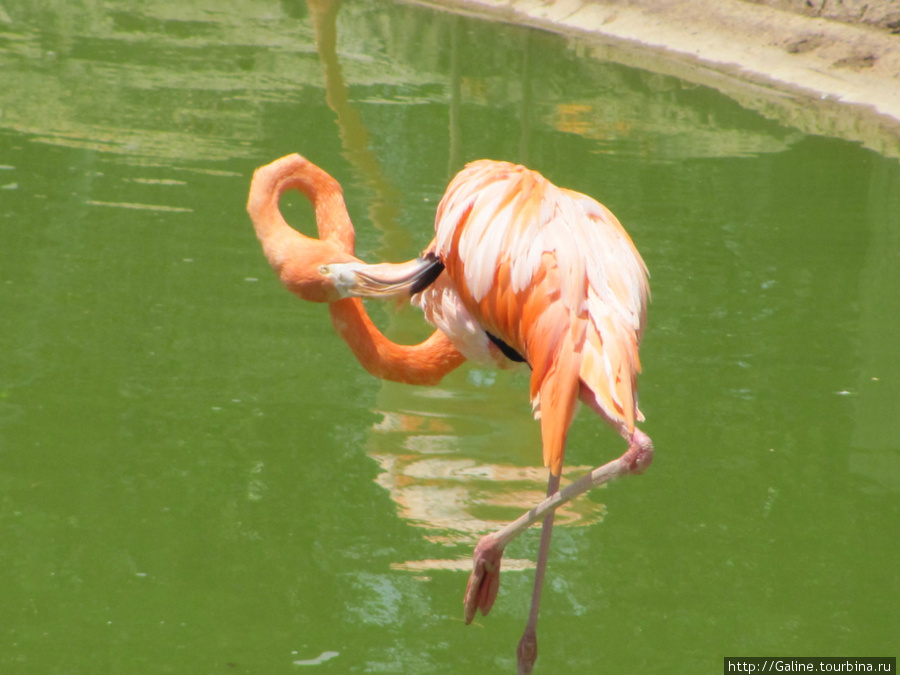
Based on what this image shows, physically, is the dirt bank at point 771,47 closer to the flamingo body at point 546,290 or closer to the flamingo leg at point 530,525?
the flamingo body at point 546,290

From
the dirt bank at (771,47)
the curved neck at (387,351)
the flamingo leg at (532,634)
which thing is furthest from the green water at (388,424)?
the dirt bank at (771,47)

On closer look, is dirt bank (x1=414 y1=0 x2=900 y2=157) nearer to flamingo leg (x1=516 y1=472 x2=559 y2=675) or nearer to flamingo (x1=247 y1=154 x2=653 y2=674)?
flamingo (x1=247 y1=154 x2=653 y2=674)

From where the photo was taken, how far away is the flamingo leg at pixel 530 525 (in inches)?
95.8

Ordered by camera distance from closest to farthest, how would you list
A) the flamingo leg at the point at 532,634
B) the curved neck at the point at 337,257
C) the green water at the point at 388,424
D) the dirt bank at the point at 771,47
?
the flamingo leg at the point at 532,634 → the green water at the point at 388,424 → the curved neck at the point at 337,257 → the dirt bank at the point at 771,47

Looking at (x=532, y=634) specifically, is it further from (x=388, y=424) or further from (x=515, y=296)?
(x=388, y=424)

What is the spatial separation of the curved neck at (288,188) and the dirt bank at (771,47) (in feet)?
15.9

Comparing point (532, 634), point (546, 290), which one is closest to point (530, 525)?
point (532, 634)

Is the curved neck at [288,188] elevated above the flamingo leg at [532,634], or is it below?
above

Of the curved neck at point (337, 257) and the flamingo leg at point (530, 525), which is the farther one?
the curved neck at point (337, 257)

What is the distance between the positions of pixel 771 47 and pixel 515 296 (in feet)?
23.0

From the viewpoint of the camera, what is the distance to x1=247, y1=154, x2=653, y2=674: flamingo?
2.52 metres

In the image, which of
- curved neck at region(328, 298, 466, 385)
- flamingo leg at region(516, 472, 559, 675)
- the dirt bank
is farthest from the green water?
the dirt bank

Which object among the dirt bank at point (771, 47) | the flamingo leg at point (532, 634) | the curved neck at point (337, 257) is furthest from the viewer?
the dirt bank at point (771, 47)

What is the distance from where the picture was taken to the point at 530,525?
8.31 ft
